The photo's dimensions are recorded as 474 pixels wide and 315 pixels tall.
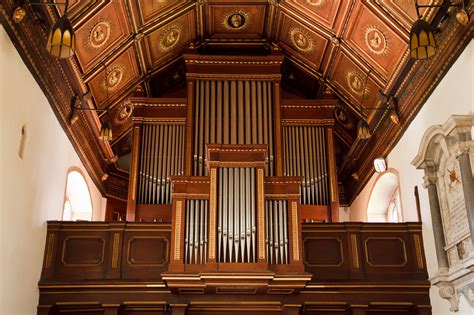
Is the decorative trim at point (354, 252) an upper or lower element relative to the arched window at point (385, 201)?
lower

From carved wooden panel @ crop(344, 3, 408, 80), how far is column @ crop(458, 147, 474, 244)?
120 inches

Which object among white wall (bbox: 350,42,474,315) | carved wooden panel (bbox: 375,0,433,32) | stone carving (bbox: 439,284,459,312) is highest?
carved wooden panel (bbox: 375,0,433,32)

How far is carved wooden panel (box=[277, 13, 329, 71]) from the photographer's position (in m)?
14.3

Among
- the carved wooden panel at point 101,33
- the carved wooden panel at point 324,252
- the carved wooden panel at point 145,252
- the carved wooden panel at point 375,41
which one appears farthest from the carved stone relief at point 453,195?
the carved wooden panel at point 101,33

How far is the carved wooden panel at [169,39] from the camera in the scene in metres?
14.3

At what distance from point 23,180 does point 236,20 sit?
6.95 meters

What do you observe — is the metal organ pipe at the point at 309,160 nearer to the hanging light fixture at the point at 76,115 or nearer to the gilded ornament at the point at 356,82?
the gilded ornament at the point at 356,82

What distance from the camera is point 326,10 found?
43.6 ft

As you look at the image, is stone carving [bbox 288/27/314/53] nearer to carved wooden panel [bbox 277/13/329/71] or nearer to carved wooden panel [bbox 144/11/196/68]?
carved wooden panel [bbox 277/13/329/71]

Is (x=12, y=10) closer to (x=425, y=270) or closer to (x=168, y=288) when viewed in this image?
(x=168, y=288)

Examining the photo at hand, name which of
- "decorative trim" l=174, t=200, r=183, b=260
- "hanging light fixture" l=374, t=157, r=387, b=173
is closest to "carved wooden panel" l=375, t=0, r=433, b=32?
"hanging light fixture" l=374, t=157, r=387, b=173

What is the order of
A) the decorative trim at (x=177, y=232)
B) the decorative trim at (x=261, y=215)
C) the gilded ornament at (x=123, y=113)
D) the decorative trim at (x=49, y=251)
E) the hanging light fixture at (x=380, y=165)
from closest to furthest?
the decorative trim at (x=261, y=215), the decorative trim at (x=177, y=232), the decorative trim at (x=49, y=251), the hanging light fixture at (x=380, y=165), the gilded ornament at (x=123, y=113)

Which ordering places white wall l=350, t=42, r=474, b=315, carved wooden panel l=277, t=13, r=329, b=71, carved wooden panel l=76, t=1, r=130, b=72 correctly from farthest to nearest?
carved wooden panel l=277, t=13, r=329, b=71 → carved wooden panel l=76, t=1, r=130, b=72 → white wall l=350, t=42, r=474, b=315

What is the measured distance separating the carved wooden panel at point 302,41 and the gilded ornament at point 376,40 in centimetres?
148
